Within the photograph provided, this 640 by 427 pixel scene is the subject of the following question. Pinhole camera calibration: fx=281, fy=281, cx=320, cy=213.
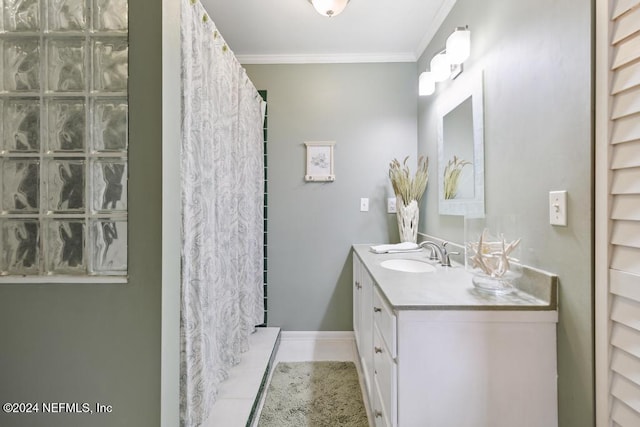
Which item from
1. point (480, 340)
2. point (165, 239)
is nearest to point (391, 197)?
point (480, 340)

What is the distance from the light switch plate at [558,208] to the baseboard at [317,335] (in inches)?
76.2

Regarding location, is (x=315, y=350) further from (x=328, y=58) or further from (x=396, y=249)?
(x=328, y=58)

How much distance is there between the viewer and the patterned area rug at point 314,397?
1.56m

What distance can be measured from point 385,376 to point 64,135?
131 centimetres

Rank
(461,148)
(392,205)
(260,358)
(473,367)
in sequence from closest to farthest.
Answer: (473,367), (461,148), (260,358), (392,205)

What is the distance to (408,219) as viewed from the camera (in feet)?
7.38

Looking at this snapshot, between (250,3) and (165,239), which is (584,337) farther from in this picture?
(250,3)

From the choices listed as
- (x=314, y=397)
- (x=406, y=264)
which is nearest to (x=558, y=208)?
(x=406, y=264)

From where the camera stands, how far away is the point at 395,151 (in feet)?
8.23

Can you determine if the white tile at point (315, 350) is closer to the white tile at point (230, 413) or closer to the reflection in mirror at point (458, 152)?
the white tile at point (230, 413)

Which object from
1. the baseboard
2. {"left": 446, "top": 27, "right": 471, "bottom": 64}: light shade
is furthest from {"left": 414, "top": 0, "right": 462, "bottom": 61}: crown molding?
the baseboard

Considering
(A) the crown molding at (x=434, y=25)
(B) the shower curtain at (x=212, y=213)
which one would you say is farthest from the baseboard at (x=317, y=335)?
(A) the crown molding at (x=434, y=25)

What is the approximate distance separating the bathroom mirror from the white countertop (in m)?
0.45

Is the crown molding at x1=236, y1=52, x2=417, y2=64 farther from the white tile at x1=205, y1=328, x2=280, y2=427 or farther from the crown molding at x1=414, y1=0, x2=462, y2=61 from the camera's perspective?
the white tile at x1=205, y1=328, x2=280, y2=427
